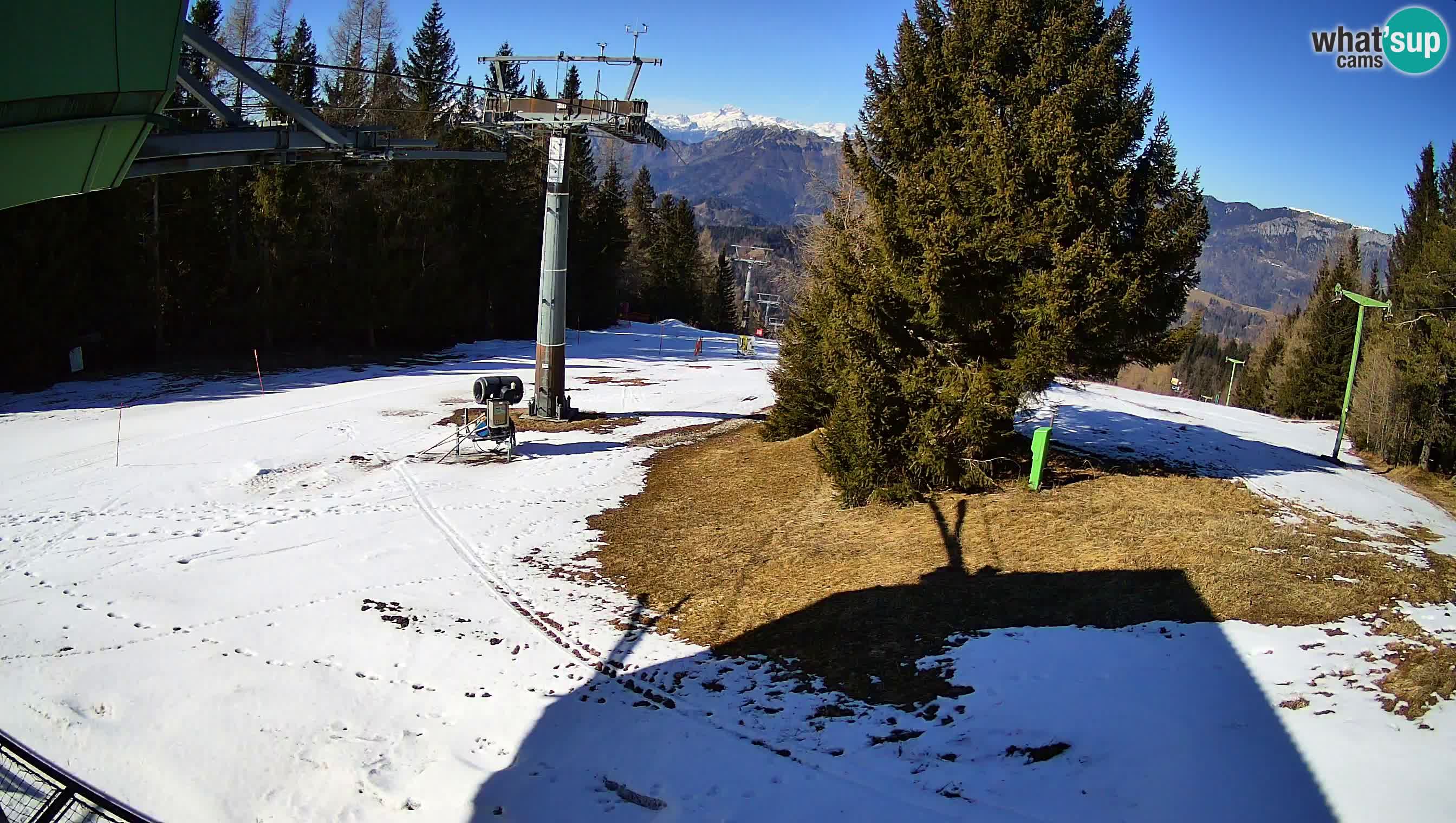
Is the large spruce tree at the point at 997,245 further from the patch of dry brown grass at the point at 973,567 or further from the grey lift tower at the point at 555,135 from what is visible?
the grey lift tower at the point at 555,135

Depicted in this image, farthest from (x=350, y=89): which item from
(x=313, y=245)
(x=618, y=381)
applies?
(x=618, y=381)

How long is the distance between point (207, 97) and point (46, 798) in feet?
21.4

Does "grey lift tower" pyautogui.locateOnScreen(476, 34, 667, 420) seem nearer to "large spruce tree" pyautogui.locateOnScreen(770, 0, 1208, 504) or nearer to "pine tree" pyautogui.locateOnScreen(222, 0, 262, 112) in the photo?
"large spruce tree" pyautogui.locateOnScreen(770, 0, 1208, 504)

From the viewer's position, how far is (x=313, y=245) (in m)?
32.2

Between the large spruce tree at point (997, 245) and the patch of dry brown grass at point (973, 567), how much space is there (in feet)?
4.34

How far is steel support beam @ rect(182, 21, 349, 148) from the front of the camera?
23.5ft

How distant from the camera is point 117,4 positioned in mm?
3574

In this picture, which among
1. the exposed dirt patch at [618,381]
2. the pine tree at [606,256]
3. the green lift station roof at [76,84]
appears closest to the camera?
the green lift station roof at [76,84]

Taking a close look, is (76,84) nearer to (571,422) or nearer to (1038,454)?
(1038,454)

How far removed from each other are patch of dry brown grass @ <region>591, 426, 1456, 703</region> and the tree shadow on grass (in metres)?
0.06

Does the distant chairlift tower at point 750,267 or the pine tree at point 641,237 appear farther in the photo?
the distant chairlift tower at point 750,267

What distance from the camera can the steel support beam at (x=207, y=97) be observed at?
7.81 metres

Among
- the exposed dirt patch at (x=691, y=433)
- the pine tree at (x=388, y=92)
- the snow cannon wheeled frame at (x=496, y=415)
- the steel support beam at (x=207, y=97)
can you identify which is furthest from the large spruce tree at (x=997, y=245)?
the pine tree at (x=388, y=92)

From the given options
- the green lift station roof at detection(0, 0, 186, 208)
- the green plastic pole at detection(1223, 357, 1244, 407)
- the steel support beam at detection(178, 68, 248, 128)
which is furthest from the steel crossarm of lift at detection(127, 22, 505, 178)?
the green plastic pole at detection(1223, 357, 1244, 407)
